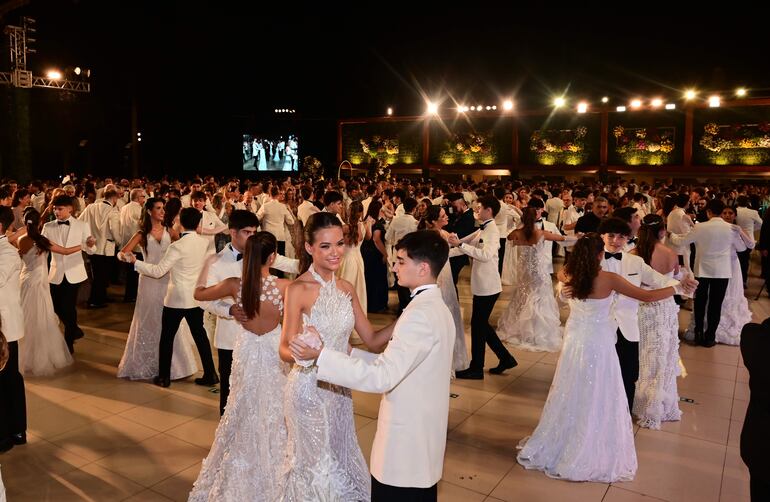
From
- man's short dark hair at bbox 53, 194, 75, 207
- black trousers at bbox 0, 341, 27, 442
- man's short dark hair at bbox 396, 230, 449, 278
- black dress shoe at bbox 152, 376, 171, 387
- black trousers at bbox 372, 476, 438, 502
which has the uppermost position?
man's short dark hair at bbox 53, 194, 75, 207

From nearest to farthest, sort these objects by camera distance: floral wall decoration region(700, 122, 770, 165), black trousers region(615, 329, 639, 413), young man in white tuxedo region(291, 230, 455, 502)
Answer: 1. young man in white tuxedo region(291, 230, 455, 502)
2. black trousers region(615, 329, 639, 413)
3. floral wall decoration region(700, 122, 770, 165)

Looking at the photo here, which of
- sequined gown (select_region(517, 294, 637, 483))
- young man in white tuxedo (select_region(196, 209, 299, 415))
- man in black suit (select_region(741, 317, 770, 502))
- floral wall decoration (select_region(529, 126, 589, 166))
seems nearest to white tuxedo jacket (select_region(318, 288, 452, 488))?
man in black suit (select_region(741, 317, 770, 502))

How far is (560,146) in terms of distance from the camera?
24828 millimetres

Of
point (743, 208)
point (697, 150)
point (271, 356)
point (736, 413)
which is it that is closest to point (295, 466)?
point (271, 356)

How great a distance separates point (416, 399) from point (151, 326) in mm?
4192

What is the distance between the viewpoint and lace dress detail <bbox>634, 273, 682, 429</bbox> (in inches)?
183

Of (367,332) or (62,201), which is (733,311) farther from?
(62,201)

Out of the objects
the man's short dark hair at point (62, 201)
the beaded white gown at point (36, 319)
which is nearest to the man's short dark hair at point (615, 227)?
the beaded white gown at point (36, 319)

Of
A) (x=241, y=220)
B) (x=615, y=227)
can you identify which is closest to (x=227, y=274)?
(x=241, y=220)

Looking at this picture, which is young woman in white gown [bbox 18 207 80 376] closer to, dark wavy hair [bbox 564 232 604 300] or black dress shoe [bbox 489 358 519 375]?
black dress shoe [bbox 489 358 519 375]

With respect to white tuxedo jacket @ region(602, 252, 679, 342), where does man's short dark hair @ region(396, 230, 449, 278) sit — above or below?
above

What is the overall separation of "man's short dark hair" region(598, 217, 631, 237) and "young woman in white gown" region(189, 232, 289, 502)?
2317 mm

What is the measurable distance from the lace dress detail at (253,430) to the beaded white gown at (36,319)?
306cm

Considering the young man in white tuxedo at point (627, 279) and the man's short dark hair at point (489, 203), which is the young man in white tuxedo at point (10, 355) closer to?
the man's short dark hair at point (489, 203)
